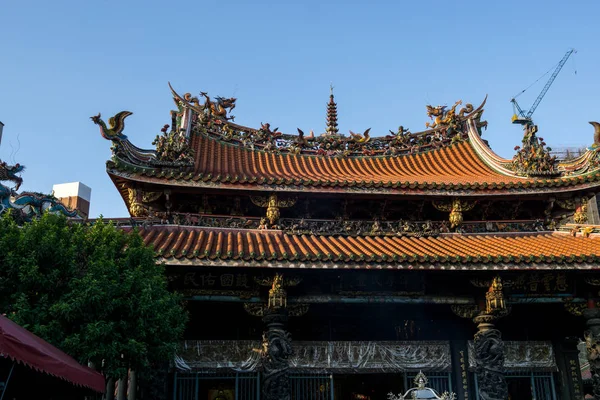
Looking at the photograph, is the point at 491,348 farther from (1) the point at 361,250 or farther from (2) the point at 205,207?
(2) the point at 205,207

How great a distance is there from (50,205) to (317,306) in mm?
6052

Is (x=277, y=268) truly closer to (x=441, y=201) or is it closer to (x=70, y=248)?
(x=70, y=248)

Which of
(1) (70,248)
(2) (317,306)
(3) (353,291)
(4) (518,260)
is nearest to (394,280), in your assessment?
(3) (353,291)

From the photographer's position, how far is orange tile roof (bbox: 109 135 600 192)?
12156 mm

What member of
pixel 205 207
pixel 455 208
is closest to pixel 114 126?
pixel 205 207

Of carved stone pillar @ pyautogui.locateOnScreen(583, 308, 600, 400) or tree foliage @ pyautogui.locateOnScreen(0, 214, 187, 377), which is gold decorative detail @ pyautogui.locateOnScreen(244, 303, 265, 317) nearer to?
tree foliage @ pyautogui.locateOnScreen(0, 214, 187, 377)

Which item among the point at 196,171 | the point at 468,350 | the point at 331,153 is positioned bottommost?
the point at 468,350

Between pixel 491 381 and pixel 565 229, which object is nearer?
pixel 491 381

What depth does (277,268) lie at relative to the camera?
10.4 m

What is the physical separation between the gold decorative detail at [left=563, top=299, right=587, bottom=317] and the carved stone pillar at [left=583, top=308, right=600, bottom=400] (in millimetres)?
85

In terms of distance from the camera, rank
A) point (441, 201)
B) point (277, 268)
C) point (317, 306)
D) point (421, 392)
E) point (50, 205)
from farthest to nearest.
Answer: point (441, 201)
point (317, 306)
point (50, 205)
point (277, 268)
point (421, 392)

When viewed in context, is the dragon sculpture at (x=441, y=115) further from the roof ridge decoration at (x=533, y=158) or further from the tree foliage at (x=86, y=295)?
the tree foliage at (x=86, y=295)

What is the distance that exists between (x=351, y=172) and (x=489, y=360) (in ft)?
20.0

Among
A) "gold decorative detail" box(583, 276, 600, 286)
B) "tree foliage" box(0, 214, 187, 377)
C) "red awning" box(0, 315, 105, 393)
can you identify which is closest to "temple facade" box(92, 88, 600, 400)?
"gold decorative detail" box(583, 276, 600, 286)
